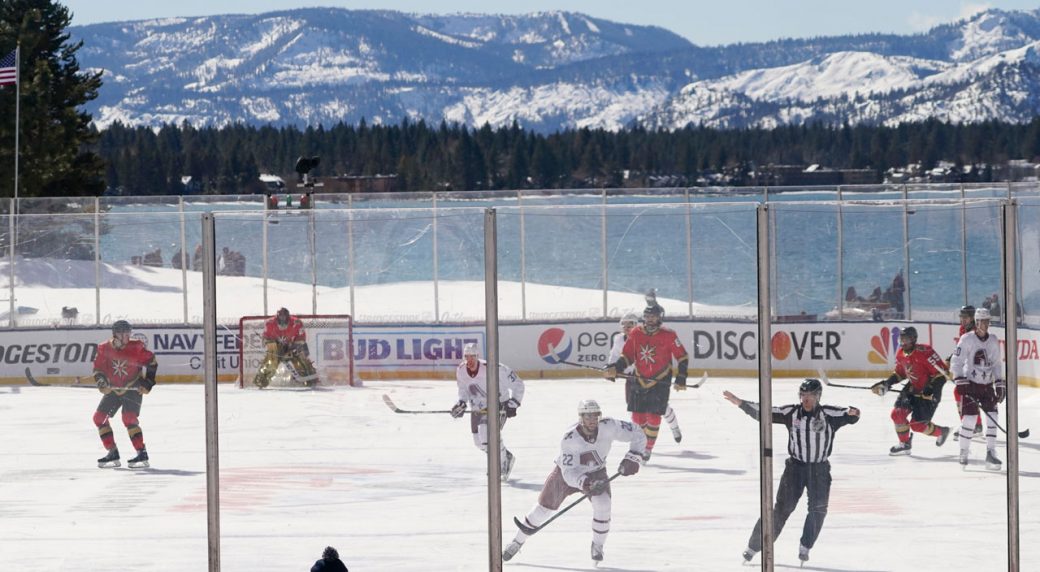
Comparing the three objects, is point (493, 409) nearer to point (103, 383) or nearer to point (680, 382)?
point (680, 382)

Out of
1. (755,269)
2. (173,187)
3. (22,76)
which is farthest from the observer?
(173,187)

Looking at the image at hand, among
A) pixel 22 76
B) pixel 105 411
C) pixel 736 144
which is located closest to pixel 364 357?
pixel 105 411

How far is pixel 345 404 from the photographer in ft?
25.8

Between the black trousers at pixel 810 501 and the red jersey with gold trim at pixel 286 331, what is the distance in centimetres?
257

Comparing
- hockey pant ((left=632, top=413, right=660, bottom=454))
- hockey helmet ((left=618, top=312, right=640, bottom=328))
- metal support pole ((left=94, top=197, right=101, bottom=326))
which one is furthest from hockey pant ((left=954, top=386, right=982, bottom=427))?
Answer: metal support pole ((left=94, top=197, right=101, bottom=326))

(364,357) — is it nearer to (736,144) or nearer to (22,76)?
(22,76)

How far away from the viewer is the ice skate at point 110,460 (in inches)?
333

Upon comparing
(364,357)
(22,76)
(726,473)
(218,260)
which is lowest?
(726,473)

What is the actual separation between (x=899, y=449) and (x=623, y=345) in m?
1.53

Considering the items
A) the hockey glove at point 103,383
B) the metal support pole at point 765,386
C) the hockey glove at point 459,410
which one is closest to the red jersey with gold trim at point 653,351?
the metal support pole at point 765,386

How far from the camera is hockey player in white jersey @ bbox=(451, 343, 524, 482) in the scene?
7.77 metres

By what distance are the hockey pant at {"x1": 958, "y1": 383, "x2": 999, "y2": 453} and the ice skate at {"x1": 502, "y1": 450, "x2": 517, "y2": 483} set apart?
2.40m

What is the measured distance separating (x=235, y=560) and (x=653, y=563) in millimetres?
2150

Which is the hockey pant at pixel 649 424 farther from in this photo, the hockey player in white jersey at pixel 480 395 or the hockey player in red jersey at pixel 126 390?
the hockey player in red jersey at pixel 126 390
